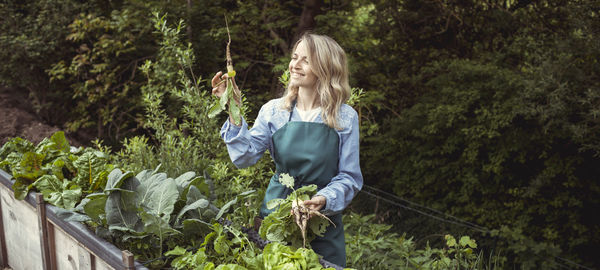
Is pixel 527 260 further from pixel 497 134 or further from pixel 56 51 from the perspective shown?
pixel 56 51

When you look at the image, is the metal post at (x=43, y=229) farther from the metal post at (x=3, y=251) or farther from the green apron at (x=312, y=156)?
the green apron at (x=312, y=156)

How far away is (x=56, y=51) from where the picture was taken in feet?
23.1

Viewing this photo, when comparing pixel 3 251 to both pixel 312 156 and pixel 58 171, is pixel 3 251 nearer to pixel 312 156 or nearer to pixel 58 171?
pixel 58 171

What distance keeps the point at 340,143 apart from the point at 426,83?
5.01 m

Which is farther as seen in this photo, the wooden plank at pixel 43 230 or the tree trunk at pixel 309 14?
the tree trunk at pixel 309 14

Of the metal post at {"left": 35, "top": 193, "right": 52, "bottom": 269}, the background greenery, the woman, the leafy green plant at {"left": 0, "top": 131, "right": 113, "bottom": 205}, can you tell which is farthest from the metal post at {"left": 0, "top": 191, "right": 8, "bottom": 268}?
the woman

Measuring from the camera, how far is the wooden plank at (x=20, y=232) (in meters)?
2.78

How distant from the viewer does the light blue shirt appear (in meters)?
2.06

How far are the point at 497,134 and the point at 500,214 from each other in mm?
1101

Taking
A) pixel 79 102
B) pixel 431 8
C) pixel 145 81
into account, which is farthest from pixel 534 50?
pixel 79 102

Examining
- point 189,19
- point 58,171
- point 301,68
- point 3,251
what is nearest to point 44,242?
point 58,171

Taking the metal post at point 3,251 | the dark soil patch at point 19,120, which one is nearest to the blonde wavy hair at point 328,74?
the metal post at point 3,251

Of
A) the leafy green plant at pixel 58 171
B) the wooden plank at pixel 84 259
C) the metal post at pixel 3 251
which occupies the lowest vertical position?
the metal post at pixel 3 251

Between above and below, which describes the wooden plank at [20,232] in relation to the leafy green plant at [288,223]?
below
